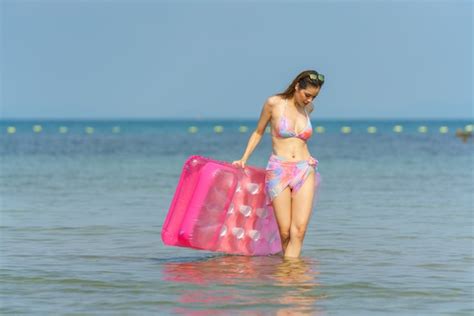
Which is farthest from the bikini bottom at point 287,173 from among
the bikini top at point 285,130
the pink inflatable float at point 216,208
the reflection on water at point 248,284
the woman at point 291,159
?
the reflection on water at point 248,284

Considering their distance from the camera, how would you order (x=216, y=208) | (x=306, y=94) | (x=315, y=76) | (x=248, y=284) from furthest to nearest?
(x=216, y=208) → (x=306, y=94) → (x=315, y=76) → (x=248, y=284)

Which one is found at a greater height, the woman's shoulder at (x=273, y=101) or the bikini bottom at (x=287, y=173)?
the woman's shoulder at (x=273, y=101)

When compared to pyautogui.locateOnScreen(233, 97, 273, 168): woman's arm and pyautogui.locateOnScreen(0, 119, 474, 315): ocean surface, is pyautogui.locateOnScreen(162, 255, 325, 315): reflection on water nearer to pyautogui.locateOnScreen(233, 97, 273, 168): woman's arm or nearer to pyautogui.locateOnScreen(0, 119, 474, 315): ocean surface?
pyautogui.locateOnScreen(0, 119, 474, 315): ocean surface

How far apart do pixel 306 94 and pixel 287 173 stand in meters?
0.74

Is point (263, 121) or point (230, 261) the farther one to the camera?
point (230, 261)

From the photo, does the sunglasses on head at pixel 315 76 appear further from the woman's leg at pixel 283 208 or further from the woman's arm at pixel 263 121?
the woman's leg at pixel 283 208

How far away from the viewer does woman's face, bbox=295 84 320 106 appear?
32.3 feet

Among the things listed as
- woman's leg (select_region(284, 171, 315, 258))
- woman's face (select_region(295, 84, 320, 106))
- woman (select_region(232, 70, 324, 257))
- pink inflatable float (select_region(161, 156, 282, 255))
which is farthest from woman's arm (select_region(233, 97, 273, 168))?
woman's leg (select_region(284, 171, 315, 258))

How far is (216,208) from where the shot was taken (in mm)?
10594

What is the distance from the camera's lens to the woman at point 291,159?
394 inches

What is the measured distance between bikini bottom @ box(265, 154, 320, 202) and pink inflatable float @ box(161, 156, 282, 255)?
19.8 inches

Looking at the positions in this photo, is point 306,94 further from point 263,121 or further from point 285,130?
point 263,121

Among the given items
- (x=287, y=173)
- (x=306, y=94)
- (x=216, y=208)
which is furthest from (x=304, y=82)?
(x=216, y=208)

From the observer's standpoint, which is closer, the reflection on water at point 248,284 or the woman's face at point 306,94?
the reflection on water at point 248,284
